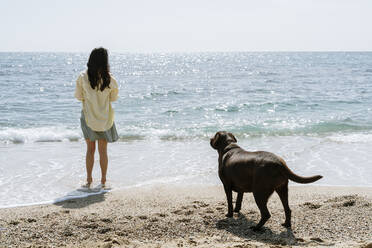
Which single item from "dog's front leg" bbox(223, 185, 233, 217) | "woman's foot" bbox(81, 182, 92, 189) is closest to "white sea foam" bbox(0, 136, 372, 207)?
"woman's foot" bbox(81, 182, 92, 189)

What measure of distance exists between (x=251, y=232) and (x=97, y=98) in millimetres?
3013

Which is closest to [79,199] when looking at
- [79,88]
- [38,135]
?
[79,88]

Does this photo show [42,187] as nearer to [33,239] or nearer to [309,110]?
[33,239]

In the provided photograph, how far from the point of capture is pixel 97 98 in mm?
6051

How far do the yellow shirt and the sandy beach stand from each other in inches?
41.2

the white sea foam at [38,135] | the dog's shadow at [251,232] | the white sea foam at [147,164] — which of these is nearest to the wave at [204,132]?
the white sea foam at [38,135]

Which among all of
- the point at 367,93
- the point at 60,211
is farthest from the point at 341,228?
the point at 367,93

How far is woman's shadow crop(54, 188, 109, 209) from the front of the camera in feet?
18.1

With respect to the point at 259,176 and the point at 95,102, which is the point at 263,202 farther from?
the point at 95,102

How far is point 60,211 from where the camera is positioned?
16.8ft

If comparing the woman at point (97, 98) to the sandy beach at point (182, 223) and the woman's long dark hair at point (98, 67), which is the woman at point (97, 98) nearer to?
the woman's long dark hair at point (98, 67)

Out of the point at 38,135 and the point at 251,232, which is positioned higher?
the point at 251,232

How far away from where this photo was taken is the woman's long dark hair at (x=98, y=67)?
5.81m

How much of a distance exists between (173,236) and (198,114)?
11265mm
